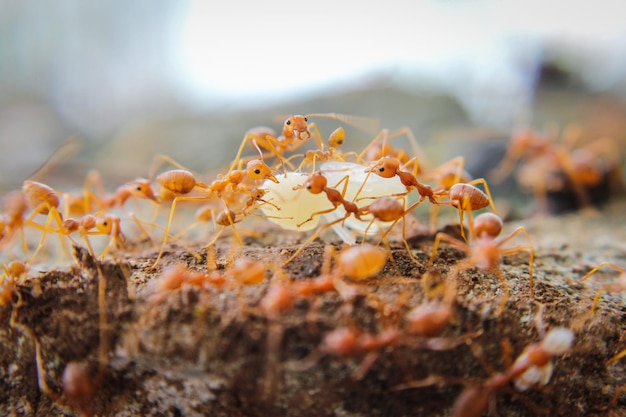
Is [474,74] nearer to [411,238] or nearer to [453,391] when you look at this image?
[411,238]

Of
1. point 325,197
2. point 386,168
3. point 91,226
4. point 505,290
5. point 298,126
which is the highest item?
point 298,126

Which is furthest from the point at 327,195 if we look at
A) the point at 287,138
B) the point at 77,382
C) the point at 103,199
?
the point at 103,199

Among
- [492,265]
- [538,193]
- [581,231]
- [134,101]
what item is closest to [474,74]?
[538,193]

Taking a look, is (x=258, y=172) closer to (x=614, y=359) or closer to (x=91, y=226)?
(x=91, y=226)

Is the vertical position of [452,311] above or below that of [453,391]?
above

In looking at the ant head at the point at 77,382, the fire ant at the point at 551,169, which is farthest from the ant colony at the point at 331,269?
the fire ant at the point at 551,169
